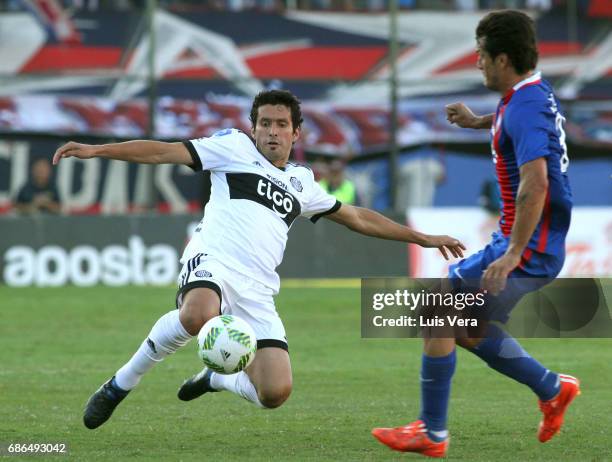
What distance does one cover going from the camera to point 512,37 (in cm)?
639

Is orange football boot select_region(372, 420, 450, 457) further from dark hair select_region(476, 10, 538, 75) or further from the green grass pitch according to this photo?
dark hair select_region(476, 10, 538, 75)

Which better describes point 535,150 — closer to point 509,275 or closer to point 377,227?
point 509,275

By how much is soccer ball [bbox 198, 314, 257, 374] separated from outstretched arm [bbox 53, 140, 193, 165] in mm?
969

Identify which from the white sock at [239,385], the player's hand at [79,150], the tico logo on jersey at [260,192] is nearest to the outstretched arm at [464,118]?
the tico logo on jersey at [260,192]

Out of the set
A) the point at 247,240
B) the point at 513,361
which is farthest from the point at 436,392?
the point at 247,240

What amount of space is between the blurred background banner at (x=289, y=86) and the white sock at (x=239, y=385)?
15464 millimetres

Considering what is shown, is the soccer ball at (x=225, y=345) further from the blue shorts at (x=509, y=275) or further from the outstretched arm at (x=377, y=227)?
the outstretched arm at (x=377, y=227)

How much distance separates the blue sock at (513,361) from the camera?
6844 mm

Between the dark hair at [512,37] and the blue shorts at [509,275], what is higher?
the dark hair at [512,37]

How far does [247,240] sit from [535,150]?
2029 mm

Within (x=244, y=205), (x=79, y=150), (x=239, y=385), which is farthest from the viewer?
(x=244, y=205)

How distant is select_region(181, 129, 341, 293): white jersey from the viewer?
751cm

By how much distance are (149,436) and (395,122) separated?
635 inches

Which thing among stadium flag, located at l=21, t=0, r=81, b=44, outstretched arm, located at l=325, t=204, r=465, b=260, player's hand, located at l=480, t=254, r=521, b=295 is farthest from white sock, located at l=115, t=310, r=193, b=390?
stadium flag, located at l=21, t=0, r=81, b=44
